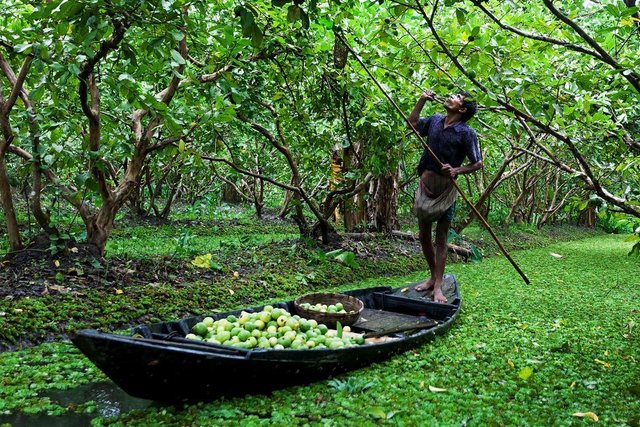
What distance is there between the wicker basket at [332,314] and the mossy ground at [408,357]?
55 centimetres

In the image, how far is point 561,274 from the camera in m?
7.61

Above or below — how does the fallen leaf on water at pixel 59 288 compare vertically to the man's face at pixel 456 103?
below

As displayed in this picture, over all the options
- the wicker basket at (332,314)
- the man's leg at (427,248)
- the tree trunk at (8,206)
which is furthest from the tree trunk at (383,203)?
the tree trunk at (8,206)

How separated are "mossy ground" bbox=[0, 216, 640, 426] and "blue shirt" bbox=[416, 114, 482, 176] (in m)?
1.42

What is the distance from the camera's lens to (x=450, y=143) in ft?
14.8

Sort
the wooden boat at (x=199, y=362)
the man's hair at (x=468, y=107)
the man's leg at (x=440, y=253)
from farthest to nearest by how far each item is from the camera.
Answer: the man's leg at (x=440, y=253), the man's hair at (x=468, y=107), the wooden boat at (x=199, y=362)

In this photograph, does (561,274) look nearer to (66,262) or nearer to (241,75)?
(241,75)

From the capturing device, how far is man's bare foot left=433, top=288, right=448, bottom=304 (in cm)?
467

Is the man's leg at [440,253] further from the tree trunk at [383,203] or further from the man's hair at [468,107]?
the tree trunk at [383,203]

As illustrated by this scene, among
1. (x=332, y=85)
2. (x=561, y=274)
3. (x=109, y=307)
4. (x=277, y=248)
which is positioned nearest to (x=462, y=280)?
(x=561, y=274)

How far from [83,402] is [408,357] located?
6.43 feet

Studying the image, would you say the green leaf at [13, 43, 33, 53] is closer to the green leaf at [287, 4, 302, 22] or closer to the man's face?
the green leaf at [287, 4, 302, 22]

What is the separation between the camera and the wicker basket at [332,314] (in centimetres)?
368

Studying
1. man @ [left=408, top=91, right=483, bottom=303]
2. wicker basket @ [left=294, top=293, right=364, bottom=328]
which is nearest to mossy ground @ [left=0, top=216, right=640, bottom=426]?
wicker basket @ [left=294, top=293, right=364, bottom=328]
